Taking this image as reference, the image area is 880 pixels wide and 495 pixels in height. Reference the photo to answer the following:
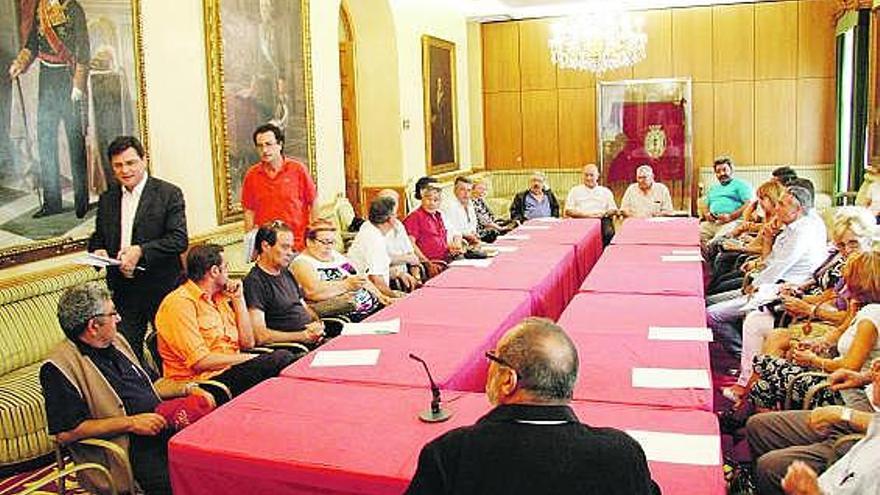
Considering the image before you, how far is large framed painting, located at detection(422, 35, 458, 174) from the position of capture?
35.5ft

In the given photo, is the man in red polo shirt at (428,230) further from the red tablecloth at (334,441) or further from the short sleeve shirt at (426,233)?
the red tablecloth at (334,441)

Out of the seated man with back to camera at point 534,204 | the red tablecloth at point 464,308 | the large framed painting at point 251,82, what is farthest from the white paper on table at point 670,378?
the seated man with back to camera at point 534,204

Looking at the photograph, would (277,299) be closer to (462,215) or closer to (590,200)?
(462,215)

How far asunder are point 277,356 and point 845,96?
31.6 feet

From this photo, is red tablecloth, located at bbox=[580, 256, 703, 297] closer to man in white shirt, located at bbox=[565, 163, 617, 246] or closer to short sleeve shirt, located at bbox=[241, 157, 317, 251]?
short sleeve shirt, located at bbox=[241, 157, 317, 251]

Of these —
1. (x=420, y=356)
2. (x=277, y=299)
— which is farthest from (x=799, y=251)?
(x=277, y=299)

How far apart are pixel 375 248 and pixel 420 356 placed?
2.41 metres

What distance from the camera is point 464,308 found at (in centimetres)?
469

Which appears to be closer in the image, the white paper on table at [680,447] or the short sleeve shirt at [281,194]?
the white paper on table at [680,447]

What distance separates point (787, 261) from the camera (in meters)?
5.47

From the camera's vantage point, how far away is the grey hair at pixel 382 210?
611 cm

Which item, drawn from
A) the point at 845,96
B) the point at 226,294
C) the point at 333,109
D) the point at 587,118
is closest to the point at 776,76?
the point at 845,96

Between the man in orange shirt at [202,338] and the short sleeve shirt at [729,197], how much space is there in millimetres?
6563

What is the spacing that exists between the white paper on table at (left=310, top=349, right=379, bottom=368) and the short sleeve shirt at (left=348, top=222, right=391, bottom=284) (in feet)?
7.28
